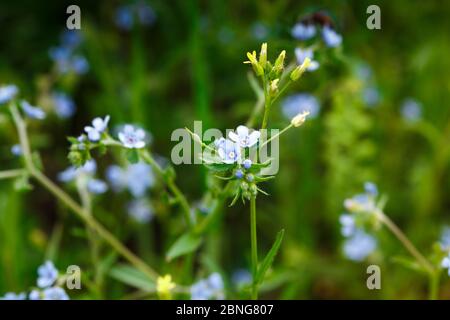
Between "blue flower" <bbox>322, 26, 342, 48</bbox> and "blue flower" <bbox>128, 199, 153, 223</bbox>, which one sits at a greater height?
"blue flower" <bbox>322, 26, 342, 48</bbox>

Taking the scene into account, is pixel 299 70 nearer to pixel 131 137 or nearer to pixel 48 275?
pixel 131 137

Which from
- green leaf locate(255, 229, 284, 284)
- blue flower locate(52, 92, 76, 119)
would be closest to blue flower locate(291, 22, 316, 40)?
green leaf locate(255, 229, 284, 284)

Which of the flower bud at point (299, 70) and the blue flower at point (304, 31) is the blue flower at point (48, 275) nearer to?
the flower bud at point (299, 70)

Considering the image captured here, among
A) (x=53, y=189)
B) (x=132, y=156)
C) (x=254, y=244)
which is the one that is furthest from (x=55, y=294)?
(x=254, y=244)

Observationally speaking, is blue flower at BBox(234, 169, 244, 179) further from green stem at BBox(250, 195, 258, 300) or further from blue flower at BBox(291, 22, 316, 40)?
blue flower at BBox(291, 22, 316, 40)

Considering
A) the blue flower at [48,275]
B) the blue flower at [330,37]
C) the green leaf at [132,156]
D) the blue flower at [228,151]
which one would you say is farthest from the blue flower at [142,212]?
the blue flower at [228,151]

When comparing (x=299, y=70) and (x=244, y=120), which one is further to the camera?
(x=244, y=120)
